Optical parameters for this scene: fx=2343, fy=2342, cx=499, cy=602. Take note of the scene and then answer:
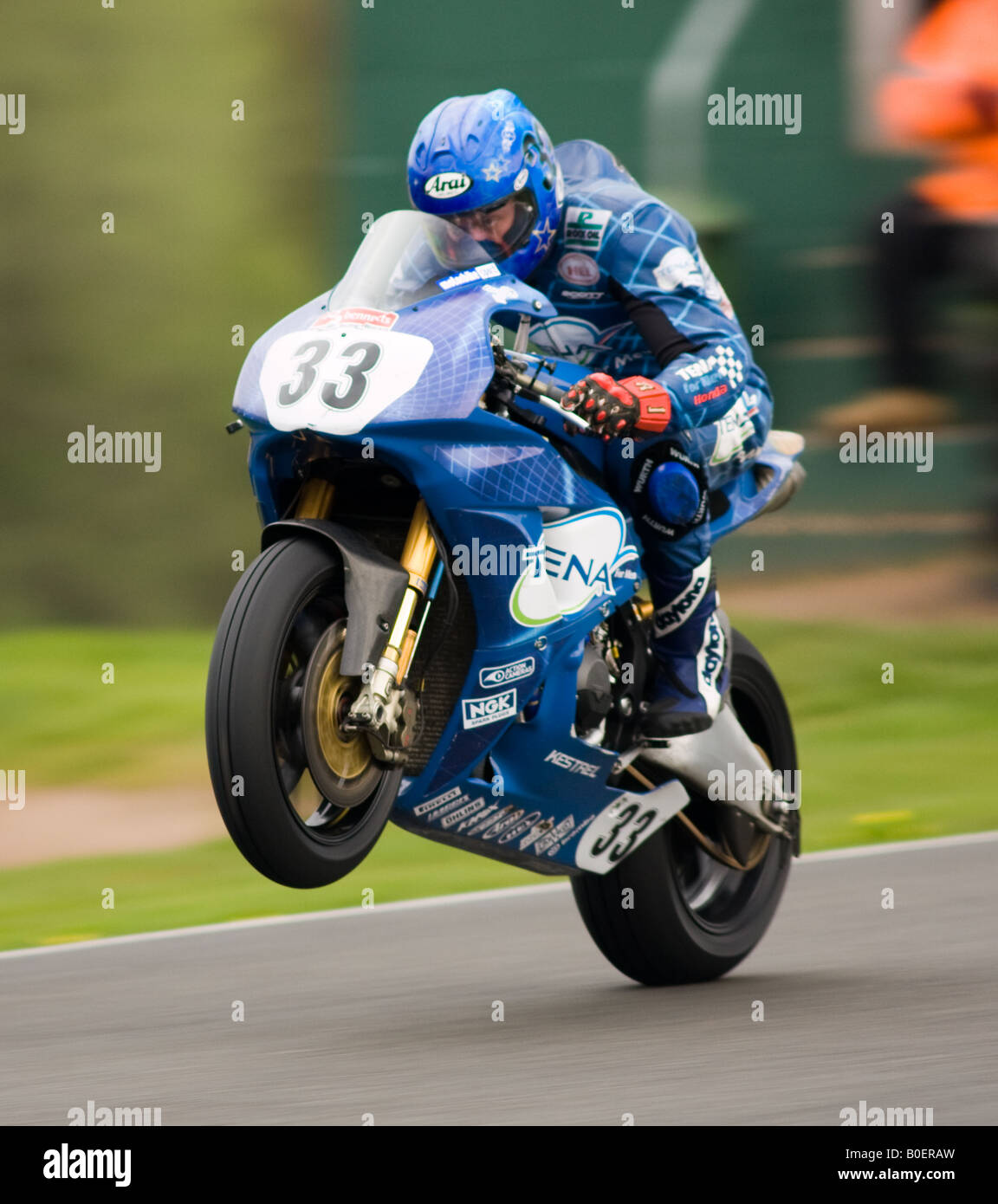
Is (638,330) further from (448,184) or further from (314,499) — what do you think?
(314,499)

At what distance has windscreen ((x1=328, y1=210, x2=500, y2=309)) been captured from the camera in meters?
5.20

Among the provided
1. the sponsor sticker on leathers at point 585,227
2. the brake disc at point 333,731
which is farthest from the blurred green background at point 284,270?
the brake disc at point 333,731

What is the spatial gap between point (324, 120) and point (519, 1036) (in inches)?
519

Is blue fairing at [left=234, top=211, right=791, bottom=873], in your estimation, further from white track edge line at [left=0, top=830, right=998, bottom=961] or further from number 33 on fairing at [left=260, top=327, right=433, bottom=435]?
white track edge line at [left=0, top=830, right=998, bottom=961]

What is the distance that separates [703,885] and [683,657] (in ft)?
3.13

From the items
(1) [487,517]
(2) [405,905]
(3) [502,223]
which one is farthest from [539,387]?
(2) [405,905]

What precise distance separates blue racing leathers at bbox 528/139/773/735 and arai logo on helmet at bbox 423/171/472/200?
400mm

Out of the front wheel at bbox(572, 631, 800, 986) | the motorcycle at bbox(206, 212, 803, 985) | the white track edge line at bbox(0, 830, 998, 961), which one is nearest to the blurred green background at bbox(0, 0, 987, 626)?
the white track edge line at bbox(0, 830, 998, 961)

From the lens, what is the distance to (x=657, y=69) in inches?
621

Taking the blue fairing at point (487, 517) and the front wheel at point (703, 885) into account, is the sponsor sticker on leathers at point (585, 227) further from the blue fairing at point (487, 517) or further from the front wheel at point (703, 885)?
the front wheel at point (703, 885)

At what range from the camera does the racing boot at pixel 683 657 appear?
19.8 feet

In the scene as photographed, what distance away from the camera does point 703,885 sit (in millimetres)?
6746

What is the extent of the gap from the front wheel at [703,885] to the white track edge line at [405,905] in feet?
4.76
